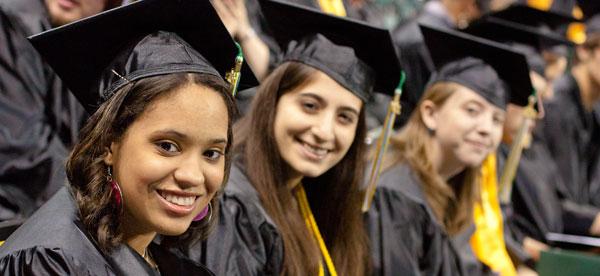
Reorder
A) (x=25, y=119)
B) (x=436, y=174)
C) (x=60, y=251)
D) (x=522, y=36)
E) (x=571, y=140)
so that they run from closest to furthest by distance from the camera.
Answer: (x=60, y=251) < (x=25, y=119) < (x=436, y=174) < (x=522, y=36) < (x=571, y=140)

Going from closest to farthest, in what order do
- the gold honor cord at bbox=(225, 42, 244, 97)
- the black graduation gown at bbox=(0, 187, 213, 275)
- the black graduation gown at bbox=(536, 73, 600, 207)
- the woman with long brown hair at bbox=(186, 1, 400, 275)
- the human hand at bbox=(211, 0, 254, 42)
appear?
1. the black graduation gown at bbox=(0, 187, 213, 275)
2. the gold honor cord at bbox=(225, 42, 244, 97)
3. the woman with long brown hair at bbox=(186, 1, 400, 275)
4. the human hand at bbox=(211, 0, 254, 42)
5. the black graduation gown at bbox=(536, 73, 600, 207)

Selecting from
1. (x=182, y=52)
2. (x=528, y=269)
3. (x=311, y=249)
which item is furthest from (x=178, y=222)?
(x=528, y=269)

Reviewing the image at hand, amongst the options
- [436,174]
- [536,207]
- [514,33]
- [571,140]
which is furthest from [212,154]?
[571,140]

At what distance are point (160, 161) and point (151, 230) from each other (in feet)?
0.54

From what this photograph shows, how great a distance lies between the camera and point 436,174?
10.4ft

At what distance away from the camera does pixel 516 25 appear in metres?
4.40

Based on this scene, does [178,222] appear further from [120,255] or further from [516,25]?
[516,25]

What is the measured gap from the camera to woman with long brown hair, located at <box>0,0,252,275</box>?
5.20ft

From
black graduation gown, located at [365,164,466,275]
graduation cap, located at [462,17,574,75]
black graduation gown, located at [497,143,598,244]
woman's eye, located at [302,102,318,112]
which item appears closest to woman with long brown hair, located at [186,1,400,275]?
woman's eye, located at [302,102,318,112]

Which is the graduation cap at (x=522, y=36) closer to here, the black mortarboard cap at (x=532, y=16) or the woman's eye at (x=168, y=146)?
the black mortarboard cap at (x=532, y=16)

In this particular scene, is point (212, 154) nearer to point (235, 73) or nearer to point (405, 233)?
point (235, 73)

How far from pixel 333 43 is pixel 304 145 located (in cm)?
32

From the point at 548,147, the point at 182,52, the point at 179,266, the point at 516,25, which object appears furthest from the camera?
the point at 548,147

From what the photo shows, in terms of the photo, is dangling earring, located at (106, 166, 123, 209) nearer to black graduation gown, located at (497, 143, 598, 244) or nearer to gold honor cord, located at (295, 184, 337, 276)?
gold honor cord, located at (295, 184, 337, 276)
